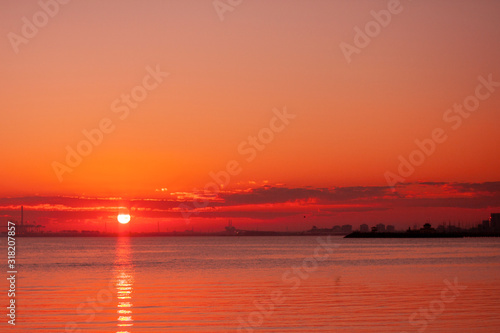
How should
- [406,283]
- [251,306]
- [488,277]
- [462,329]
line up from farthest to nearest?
[488,277] → [406,283] → [251,306] → [462,329]

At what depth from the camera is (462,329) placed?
25516 millimetres

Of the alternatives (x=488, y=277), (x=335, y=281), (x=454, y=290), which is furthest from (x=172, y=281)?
(x=488, y=277)

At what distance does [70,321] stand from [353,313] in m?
13.0

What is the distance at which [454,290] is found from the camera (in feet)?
130

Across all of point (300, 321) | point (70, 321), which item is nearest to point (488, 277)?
point (300, 321)

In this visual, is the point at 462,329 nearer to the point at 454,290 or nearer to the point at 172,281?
Result: the point at 454,290

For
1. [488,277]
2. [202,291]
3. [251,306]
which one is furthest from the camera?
[488,277]

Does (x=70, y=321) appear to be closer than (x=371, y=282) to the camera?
Yes

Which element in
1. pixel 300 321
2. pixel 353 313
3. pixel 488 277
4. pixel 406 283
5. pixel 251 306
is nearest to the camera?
pixel 300 321

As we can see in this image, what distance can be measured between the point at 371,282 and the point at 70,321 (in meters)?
24.3

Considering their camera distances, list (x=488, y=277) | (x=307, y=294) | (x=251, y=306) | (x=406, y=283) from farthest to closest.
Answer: (x=488, y=277)
(x=406, y=283)
(x=307, y=294)
(x=251, y=306)

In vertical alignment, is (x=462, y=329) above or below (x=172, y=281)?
below

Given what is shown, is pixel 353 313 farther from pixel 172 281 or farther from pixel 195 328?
pixel 172 281

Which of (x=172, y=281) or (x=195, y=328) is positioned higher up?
(x=172, y=281)
